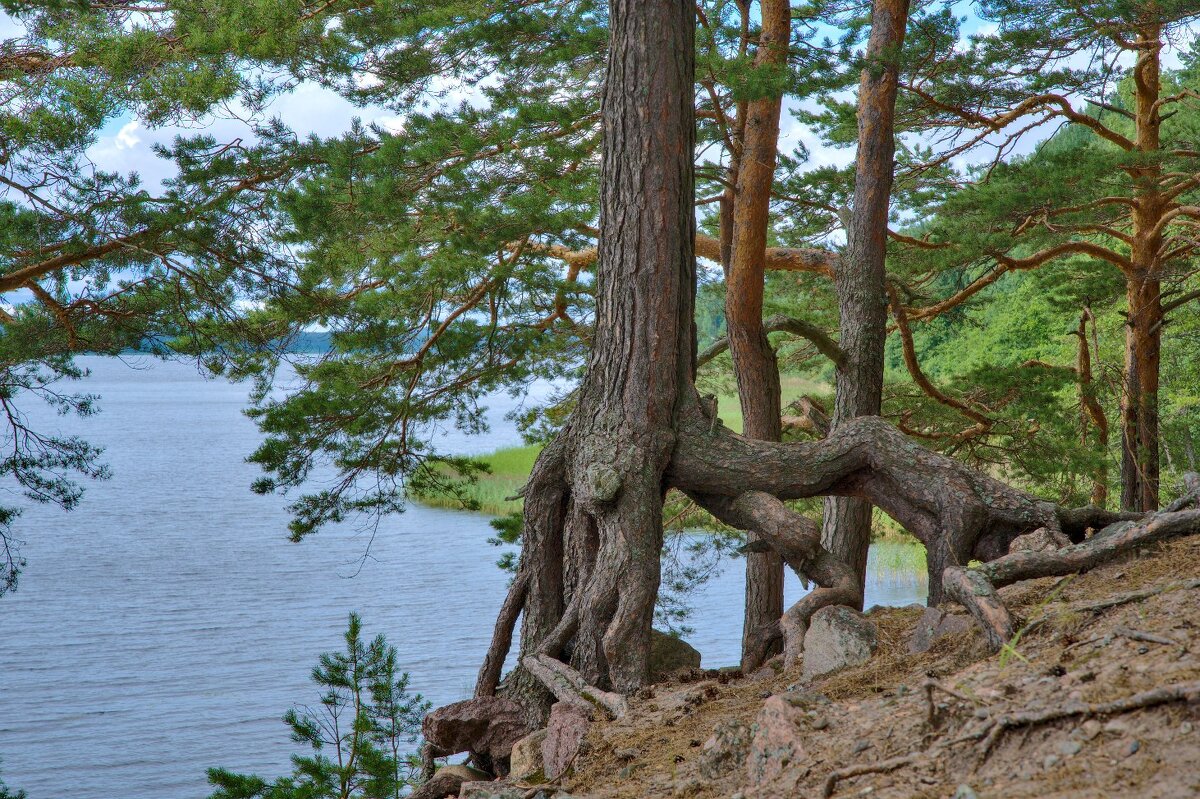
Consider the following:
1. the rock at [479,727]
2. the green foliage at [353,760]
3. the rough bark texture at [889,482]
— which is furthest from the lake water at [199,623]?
the rough bark texture at [889,482]

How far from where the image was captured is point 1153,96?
31.4 ft

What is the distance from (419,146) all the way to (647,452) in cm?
299

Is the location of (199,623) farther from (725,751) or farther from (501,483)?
(725,751)

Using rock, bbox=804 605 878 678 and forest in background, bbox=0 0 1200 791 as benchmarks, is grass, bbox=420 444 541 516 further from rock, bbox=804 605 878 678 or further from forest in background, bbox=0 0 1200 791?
rock, bbox=804 605 878 678

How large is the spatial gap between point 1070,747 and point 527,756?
217 cm

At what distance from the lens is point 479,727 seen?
423 cm

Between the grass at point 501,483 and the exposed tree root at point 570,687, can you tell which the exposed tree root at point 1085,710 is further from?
the grass at point 501,483

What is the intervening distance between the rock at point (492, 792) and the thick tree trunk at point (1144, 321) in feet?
26.3

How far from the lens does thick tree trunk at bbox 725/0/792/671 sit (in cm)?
682

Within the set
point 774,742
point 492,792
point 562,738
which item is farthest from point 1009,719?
point 562,738

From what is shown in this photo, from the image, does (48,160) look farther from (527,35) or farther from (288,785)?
(288,785)

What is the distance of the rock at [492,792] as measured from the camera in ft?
9.91

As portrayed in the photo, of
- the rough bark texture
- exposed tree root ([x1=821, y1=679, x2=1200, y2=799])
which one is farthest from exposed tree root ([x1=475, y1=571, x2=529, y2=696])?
exposed tree root ([x1=821, y1=679, x2=1200, y2=799])

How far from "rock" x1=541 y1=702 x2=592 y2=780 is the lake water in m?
2.78
